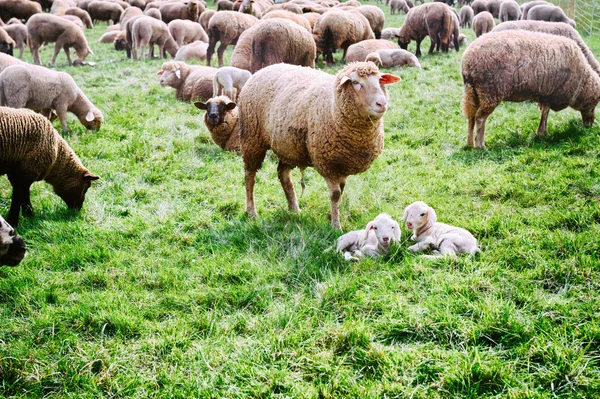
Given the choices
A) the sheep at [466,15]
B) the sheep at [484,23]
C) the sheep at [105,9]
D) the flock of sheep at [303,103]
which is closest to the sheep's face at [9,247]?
the flock of sheep at [303,103]

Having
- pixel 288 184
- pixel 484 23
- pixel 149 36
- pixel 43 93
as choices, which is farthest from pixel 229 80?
pixel 484 23

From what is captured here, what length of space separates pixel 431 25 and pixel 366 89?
1226 centimetres

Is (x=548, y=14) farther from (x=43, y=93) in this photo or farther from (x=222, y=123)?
(x=43, y=93)

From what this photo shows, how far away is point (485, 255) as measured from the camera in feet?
13.1

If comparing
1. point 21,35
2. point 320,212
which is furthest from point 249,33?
point 21,35

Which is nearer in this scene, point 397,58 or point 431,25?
point 397,58

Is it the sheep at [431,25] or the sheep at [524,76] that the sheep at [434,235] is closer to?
the sheep at [524,76]

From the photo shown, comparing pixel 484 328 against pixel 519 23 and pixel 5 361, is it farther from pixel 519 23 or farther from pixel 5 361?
pixel 519 23

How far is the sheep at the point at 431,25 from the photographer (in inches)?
586

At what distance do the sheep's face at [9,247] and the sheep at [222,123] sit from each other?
4197mm

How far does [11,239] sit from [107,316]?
873 mm

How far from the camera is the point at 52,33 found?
577 inches

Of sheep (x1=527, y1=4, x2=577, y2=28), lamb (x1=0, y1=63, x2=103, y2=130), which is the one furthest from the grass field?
sheep (x1=527, y1=4, x2=577, y2=28)

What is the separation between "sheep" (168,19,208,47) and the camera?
18578 millimetres
